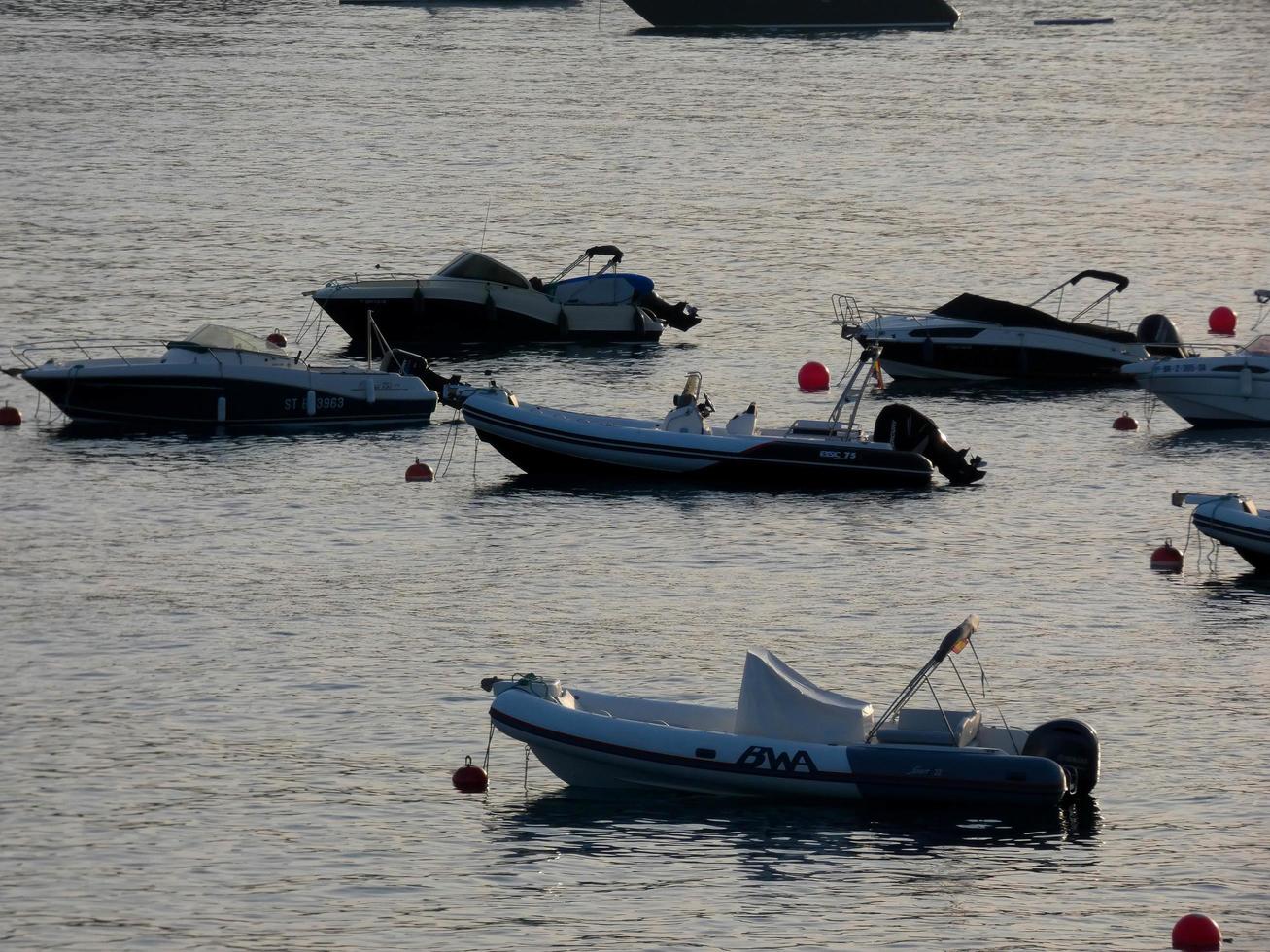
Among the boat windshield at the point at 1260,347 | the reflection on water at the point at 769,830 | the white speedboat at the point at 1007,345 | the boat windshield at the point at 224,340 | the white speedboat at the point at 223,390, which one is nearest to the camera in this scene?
the reflection on water at the point at 769,830

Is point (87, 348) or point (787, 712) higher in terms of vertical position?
point (87, 348)

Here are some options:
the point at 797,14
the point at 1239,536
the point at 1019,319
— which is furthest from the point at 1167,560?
the point at 797,14

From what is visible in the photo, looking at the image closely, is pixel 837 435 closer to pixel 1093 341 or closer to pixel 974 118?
pixel 1093 341

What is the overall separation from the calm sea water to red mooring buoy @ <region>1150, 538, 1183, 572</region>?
0.63m

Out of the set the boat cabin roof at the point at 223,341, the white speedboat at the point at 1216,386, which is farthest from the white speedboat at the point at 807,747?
the white speedboat at the point at 1216,386

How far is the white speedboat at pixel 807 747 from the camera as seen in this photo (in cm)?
2744

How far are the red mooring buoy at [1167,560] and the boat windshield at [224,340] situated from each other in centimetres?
1996

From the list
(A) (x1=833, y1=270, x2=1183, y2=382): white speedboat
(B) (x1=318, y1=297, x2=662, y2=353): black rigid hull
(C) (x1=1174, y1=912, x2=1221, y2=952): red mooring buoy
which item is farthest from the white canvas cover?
(B) (x1=318, y1=297, x2=662, y2=353): black rigid hull

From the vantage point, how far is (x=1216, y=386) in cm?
4938

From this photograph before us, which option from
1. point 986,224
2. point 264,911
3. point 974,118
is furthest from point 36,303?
point 974,118

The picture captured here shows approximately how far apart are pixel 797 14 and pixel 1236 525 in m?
122

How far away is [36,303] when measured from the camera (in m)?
62.8

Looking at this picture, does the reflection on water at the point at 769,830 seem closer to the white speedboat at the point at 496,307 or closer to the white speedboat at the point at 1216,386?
the white speedboat at the point at 1216,386

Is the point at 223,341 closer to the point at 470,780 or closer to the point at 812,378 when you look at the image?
the point at 812,378
